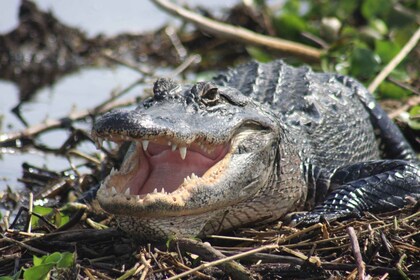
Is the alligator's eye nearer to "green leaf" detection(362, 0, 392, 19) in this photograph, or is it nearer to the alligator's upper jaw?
the alligator's upper jaw

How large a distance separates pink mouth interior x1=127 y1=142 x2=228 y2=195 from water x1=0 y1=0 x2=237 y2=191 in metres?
2.29

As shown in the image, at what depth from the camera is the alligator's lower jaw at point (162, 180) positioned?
440 cm

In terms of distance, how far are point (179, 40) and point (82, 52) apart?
53.4 inches

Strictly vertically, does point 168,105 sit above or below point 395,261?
above

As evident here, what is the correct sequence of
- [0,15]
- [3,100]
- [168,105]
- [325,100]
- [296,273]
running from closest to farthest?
[296,273], [168,105], [325,100], [3,100], [0,15]

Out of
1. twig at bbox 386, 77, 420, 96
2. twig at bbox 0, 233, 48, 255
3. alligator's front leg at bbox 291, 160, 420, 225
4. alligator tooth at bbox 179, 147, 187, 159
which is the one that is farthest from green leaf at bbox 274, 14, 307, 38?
twig at bbox 0, 233, 48, 255

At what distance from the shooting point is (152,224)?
15.1 ft

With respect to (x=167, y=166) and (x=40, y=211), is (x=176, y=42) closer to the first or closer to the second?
(x=40, y=211)

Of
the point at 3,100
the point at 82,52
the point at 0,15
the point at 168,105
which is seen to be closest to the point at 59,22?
the point at 82,52

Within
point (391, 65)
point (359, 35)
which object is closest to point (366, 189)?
point (391, 65)

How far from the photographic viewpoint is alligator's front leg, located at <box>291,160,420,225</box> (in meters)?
5.34

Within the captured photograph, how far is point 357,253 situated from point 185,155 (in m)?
1.03

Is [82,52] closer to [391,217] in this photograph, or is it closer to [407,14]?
[407,14]

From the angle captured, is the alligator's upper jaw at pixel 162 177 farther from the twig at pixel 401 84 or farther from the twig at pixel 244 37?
the twig at pixel 244 37
